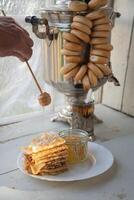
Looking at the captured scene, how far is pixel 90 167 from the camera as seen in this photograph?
597mm

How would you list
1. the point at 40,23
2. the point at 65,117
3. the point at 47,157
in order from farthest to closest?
the point at 65,117 < the point at 40,23 < the point at 47,157

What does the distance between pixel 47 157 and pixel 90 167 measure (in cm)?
10

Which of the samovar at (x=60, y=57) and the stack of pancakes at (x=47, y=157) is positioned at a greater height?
the samovar at (x=60, y=57)

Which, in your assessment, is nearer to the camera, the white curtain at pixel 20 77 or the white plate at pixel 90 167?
the white plate at pixel 90 167

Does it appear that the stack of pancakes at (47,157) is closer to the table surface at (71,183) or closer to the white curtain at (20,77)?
the table surface at (71,183)

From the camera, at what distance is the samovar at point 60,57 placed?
699 mm

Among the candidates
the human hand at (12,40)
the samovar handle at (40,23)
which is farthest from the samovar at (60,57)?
the human hand at (12,40)

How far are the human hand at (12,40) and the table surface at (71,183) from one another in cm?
23

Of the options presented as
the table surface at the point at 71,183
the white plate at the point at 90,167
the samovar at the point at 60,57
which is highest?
the samovar at the point at 60,57

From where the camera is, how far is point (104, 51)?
0.70m

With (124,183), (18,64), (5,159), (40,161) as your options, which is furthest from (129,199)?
(18,64)

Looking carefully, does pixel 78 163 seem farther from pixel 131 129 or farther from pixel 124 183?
pixel 131 129

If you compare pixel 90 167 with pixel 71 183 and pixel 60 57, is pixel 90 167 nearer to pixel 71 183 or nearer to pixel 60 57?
pixel 71 183

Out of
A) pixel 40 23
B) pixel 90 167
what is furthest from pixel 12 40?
pixel 90 167
